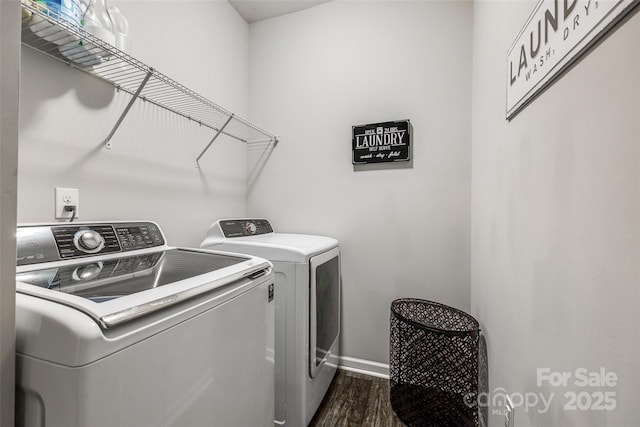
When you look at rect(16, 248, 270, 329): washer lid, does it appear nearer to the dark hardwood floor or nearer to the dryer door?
the dryer door

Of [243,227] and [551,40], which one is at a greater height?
[551,40]

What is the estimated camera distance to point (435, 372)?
1416 millimetres

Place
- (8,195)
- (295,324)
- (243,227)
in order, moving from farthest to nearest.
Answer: (243,227) < (295,324) < (8,195)

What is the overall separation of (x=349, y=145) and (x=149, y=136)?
4.27ft

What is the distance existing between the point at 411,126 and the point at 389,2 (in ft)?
2.99

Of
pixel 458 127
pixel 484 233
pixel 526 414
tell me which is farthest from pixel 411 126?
pixel 526 414

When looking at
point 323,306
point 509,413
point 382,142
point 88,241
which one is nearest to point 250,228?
point 323,306

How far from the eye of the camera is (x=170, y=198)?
64.1 inches

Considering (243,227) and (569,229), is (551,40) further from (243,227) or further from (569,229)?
(243,227)

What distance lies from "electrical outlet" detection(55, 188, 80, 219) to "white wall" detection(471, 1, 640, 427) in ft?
5.64

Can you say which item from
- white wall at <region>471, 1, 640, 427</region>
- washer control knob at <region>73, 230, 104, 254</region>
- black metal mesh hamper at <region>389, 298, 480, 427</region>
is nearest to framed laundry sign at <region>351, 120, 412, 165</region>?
white wall at <region>471, 1, 640, 427</region>

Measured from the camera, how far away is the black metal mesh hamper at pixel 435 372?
53.2 inches

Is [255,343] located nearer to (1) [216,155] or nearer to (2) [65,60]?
(2) [65,60]

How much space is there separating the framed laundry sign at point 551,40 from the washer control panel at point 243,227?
5.04ft
